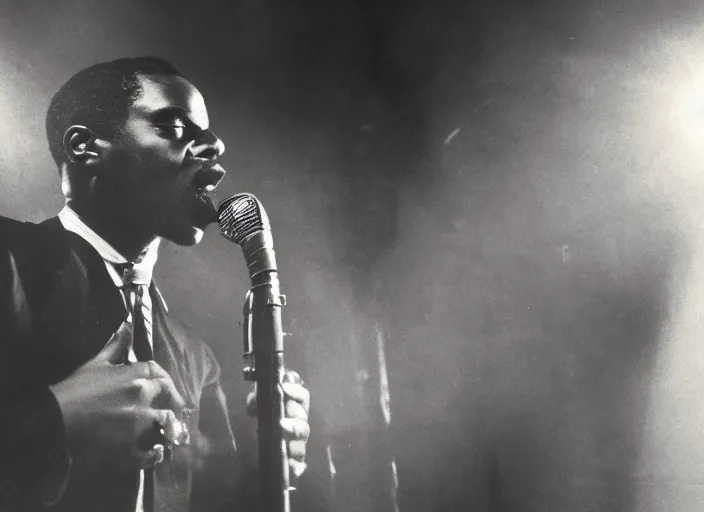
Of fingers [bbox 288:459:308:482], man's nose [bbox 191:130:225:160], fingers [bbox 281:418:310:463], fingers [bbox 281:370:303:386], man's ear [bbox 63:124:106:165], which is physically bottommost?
fingers [bbox 288:459:308:482]

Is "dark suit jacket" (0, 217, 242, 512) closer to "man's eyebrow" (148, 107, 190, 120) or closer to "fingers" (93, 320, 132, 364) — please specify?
"fingers" (93, 320, 132, 364)

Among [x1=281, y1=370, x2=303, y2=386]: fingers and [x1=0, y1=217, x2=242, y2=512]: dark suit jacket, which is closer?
[x1=0, y1=217, x2=242, y2=512]: dark suit jacket

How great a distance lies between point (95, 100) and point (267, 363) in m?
0.92

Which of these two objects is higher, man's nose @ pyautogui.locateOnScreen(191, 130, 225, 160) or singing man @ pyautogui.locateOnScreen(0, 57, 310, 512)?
man's nose @ pyautogui.locateOnScreen(191, 130, 225, 160)

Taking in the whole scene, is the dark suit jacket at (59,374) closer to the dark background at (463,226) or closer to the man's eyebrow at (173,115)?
the dark background at (463,226)

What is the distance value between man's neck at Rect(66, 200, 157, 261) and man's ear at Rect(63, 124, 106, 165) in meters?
0.13

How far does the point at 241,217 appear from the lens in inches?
86.6

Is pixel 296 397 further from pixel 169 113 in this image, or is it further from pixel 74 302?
pixel 169 113

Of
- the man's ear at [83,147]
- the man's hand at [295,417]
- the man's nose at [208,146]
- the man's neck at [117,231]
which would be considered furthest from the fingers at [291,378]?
the man's ear at [83,147]

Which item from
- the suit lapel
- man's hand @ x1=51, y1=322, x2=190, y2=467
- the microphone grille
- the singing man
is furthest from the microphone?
the suit lapel

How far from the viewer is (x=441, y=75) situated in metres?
2.80

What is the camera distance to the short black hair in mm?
2148

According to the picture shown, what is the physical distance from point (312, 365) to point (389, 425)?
1.13 ft

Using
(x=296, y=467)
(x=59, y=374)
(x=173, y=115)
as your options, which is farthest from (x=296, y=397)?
(x=173, y=115)
